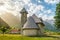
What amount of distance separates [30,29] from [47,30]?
2721 millimetres

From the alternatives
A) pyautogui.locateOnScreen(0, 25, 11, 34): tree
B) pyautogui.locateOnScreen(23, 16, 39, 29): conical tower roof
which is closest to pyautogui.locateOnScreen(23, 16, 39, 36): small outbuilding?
pyautogui.locateOnScreen(23, 16, 39, 29): conical tower roof

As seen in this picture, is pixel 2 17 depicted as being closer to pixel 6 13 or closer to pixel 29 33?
pixel 6 13

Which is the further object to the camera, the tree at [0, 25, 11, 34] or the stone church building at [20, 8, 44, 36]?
the stone church building at [20, 8, 44, 36]

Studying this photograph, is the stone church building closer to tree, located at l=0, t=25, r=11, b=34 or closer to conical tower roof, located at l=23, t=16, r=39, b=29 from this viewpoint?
conical tower roof, located at l=23, t=16, r=39, b=29

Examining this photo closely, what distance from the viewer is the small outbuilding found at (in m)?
12.3

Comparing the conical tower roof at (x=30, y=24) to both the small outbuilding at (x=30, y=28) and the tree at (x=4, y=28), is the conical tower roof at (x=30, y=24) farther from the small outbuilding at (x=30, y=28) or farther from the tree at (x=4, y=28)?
the tree at (x=4, y=28)

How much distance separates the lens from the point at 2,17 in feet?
31.3

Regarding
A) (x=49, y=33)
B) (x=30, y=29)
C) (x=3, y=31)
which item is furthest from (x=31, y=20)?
(x=3, y=31)

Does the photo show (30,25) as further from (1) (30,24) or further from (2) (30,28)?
(2) (30,28)

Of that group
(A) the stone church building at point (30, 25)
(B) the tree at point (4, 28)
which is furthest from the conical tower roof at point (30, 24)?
(B) the tree at point (4, 28)

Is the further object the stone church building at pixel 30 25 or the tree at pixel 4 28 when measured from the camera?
the stone church building at pixel 30 25

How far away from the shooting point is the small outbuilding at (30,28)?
40.4 ft

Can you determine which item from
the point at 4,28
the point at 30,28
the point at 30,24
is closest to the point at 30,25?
the point at 30,24

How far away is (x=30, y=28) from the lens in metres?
13.0
